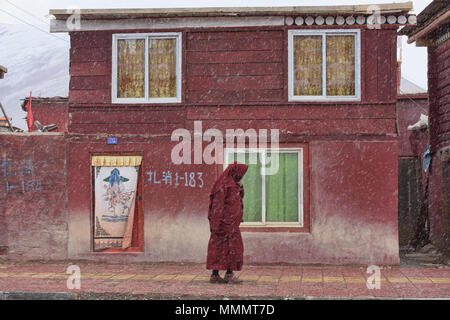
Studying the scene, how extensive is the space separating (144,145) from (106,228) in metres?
2.05

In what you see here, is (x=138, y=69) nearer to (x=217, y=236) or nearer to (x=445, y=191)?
(x=217, y=236)

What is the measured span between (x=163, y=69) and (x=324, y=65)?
358 cm

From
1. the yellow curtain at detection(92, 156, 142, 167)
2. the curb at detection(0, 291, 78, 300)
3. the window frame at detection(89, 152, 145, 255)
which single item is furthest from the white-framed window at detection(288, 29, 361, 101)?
the curb at detection(0, 291, 78, 300)

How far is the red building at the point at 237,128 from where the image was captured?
1302 cm

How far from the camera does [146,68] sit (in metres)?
13.6

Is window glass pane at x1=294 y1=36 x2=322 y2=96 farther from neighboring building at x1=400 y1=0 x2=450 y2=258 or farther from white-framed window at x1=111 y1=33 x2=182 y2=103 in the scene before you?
neighboring building at x1=400 y1=0 x2=450 y2=258

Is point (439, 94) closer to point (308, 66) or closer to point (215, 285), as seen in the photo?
point (308, 66)

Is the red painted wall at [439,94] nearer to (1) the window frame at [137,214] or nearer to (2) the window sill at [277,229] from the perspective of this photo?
(2) the window sill at [277,229]

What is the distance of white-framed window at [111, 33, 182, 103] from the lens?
44.6 ft

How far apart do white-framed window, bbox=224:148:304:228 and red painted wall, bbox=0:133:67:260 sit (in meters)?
3.85

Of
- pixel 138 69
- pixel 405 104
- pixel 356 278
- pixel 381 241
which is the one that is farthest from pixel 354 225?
pixel 405 104

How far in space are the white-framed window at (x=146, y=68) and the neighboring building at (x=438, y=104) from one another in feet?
20.1

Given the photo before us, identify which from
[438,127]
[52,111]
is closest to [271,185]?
[438,127]
